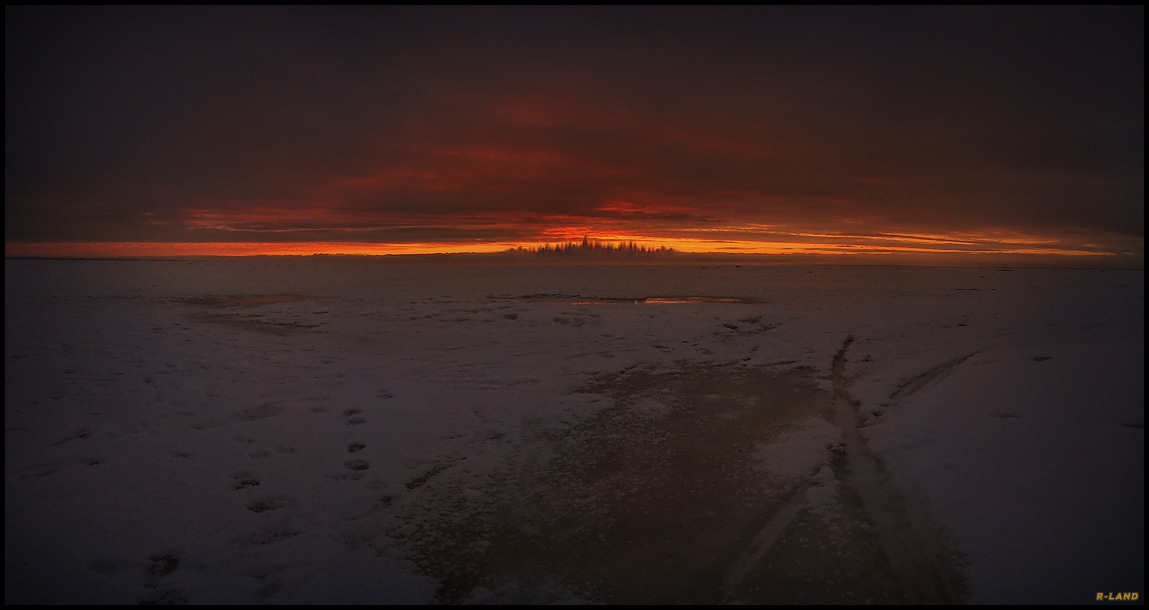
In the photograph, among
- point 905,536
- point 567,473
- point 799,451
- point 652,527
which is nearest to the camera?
point 905,536

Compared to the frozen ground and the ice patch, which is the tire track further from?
the ice patch

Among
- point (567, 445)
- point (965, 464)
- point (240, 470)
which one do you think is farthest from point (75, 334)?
point (965, 464)

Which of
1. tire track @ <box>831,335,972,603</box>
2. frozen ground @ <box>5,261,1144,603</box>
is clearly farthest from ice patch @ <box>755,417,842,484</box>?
tire track @ <box>831,335,972,603</box>

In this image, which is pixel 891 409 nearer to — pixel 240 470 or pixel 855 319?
pixel 240 470

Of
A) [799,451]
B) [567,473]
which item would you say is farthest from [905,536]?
[567,473]

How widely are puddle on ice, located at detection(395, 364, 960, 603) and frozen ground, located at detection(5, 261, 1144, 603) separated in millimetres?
28

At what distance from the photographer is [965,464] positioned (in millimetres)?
5535

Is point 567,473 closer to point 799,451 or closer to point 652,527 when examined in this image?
point 652,527

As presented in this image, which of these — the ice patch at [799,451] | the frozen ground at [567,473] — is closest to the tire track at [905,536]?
the frozen ground at [567,473]

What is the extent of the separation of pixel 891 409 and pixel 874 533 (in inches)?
153

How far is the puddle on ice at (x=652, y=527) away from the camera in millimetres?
3963

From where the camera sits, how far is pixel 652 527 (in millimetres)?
4773

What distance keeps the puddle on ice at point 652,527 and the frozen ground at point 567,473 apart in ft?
0.09

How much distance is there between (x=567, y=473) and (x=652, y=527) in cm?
147
